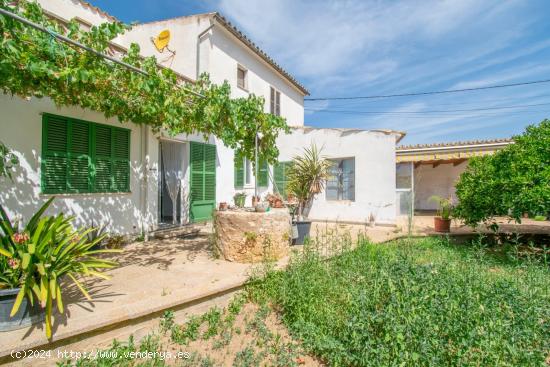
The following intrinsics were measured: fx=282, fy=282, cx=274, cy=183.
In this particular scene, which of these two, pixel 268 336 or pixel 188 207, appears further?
pixel 188 207

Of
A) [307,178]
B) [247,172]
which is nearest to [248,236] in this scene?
[307,178]

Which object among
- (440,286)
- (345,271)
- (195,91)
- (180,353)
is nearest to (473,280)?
(440,286)

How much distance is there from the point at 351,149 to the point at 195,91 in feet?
23.5

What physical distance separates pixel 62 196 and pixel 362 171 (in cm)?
872

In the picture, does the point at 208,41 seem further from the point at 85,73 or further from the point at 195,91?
the point at 85,73

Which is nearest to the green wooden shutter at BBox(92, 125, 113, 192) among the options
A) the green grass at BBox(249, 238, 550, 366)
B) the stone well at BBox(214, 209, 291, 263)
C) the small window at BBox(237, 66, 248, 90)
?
the stone well at BBox(214, 209, 291, 263)

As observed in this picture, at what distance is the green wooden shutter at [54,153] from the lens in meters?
5.25

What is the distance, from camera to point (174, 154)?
8273mm

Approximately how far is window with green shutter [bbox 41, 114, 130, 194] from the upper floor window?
683 centimetres

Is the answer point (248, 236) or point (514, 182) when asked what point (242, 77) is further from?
point (514, 182)

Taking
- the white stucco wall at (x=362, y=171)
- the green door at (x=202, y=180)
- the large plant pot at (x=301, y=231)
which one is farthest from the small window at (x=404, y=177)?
the green door at (x=202, y=180)

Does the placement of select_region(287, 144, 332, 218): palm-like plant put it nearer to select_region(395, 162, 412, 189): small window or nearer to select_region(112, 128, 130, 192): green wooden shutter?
select_region(395, 162, 412, 189): small window

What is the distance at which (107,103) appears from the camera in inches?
206

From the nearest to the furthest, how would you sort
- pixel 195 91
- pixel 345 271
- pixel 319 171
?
pixel 345 271 → pixel 195 91 → pixel 319 171
